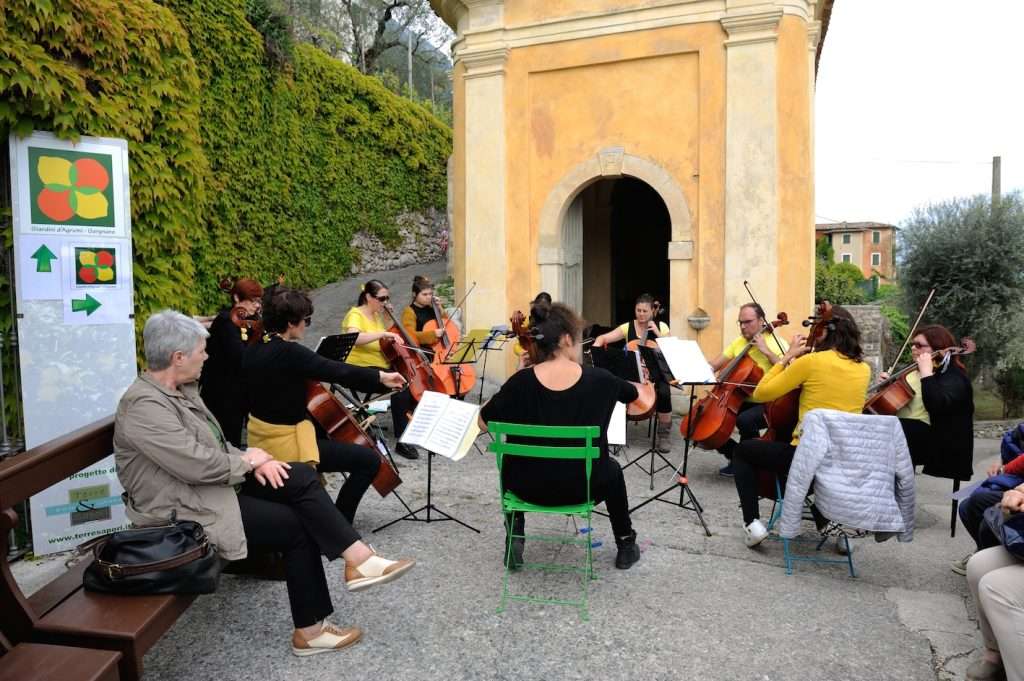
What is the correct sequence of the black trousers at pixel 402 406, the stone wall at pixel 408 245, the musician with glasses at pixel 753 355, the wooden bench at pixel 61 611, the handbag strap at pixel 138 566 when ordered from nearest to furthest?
the wooden bench at pixel 61 611 → the handbag strap at pixel 138 566 → the musician with glasses at pixel 753 355 → the black trousers at pixel 402 406 → the stone wall at pixel 408 245

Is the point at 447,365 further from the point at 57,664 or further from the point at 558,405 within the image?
the point at 57,664

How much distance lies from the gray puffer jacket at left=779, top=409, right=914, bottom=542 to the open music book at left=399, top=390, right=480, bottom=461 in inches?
68.5

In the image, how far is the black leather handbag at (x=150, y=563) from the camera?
2.69 metres

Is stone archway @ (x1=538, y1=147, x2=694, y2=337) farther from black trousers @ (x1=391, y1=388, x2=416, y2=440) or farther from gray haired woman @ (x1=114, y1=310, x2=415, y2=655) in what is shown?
gray haired woman @ (x1=114, y1=310, x2=415, y2=655)

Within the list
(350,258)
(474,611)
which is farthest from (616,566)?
(350,258)

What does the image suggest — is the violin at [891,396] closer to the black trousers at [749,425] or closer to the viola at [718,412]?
the viola at [718,412]

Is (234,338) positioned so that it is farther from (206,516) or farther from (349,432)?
(206,516)

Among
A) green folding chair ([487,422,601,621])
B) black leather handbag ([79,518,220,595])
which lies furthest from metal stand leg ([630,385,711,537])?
black leather handbag ([79,518,220,595])

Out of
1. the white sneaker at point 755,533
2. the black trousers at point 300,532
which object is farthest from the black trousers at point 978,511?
the black trousers at point 300,532

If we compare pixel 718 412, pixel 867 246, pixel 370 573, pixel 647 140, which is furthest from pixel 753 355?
pixel 867 246

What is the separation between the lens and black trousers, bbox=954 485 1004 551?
347 cm

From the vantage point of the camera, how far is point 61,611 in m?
2.64

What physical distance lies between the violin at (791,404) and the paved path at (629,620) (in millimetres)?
696

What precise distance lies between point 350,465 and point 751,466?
2.32 m
